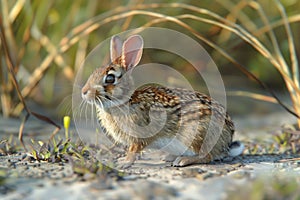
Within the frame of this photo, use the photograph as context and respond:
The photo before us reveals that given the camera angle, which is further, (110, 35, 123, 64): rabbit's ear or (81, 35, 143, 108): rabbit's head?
(110, 35, 123, 64): rabbit's ear

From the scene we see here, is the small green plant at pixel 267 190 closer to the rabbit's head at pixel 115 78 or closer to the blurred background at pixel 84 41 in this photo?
the rabbit's head at pixel 115 78

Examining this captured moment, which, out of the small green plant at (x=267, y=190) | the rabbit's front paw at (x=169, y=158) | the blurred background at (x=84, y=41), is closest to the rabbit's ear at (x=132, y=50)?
the rabbit's front paw at (x=169, y=158)

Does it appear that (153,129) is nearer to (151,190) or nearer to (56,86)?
(151,190)

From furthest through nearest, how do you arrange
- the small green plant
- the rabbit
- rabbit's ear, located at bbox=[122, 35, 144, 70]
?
rabbit's ear, located at bbox=[122, 35, 144, 70]
the rabbit
the small green plant

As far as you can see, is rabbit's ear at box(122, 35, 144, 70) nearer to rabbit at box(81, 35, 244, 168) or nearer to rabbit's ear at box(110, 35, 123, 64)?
rabbit at box(81, 35, 244, 168)

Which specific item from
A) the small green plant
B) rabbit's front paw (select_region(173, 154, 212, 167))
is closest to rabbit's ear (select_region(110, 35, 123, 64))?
rabbit's front paw (select_region(173, 154, 212, 167))

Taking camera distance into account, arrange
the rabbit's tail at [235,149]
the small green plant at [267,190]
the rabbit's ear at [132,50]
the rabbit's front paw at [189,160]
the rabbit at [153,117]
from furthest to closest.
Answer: the rabbit's tail at [235,149], the rabbit's ear at [132,50], the rabbit at [153,117], the rabbit's front paw at [189,160], the small green plant at [267,190]

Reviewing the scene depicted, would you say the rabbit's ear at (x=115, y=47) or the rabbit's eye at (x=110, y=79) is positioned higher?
the rabbit's ear at (x=115, y=47)
